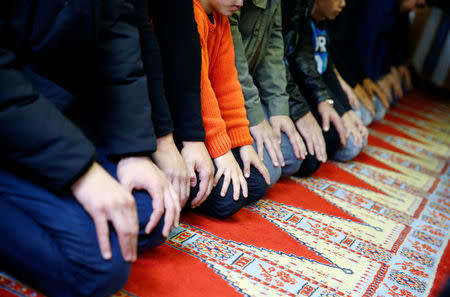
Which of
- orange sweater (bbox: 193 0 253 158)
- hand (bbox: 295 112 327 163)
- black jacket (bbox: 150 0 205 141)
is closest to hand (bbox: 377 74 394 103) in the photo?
hand (bbox: 295 112 327 163)

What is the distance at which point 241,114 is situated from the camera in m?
1.36

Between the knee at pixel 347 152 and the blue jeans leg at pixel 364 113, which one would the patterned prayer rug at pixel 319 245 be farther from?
the blue jeans leg at pixel 364 113

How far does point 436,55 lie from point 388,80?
102 inches

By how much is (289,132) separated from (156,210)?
92 cm

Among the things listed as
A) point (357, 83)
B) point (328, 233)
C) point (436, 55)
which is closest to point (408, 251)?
point (328, 233)

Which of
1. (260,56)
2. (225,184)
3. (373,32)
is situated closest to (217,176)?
(225,184)

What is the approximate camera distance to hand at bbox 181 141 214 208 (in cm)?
109

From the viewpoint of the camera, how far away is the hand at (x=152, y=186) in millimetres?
823

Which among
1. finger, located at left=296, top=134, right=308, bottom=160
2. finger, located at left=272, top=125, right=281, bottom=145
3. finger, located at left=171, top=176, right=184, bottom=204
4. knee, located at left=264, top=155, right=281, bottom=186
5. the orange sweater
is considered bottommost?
knee, located at left=264, top=155, right=281, bottom=186

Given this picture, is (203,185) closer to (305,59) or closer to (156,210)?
(156,210)

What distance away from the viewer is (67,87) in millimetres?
852

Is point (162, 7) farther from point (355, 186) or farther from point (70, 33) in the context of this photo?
point (355, 186)

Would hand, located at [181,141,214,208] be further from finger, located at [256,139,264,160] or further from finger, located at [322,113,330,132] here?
finger, located at [322,113,330,132]

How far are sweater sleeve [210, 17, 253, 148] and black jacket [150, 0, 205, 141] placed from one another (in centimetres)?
23
